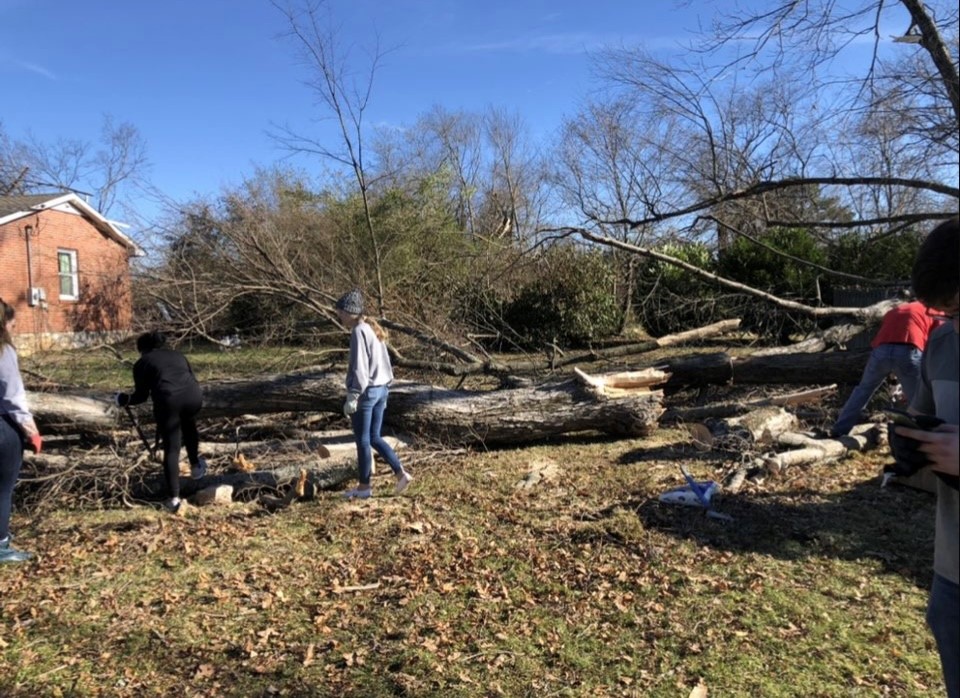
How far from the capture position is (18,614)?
4.12 meters

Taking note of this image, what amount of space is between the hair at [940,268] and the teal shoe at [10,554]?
5.47 m

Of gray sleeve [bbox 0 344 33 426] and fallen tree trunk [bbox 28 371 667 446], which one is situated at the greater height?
gray sleeve [bbox 0 344 33 426]

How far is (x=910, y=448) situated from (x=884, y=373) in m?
5.40

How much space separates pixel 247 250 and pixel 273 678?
269 inches

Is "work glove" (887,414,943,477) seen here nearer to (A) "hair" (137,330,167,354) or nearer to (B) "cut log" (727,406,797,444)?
(B) "cut log" (727,406,797,444)

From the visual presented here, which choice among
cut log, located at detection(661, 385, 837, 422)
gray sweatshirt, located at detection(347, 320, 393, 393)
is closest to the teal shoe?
gray sweatshirt, located at detection(347, 320, 393, 393)

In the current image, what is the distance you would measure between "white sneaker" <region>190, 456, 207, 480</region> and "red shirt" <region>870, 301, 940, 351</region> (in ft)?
20.1

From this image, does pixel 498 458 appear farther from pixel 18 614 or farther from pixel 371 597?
pixel 18 614

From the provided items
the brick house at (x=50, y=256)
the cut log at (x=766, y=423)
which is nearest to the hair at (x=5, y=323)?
the cut log at (x=766, y=423)

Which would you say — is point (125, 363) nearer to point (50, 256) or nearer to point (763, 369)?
point (763, 369)

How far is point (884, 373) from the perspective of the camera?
6477 mm

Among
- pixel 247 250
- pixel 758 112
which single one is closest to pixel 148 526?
pixel 247 250

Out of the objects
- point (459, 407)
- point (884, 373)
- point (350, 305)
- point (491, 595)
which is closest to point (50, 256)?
point (459, 407)

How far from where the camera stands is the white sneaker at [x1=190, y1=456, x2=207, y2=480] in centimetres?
643
